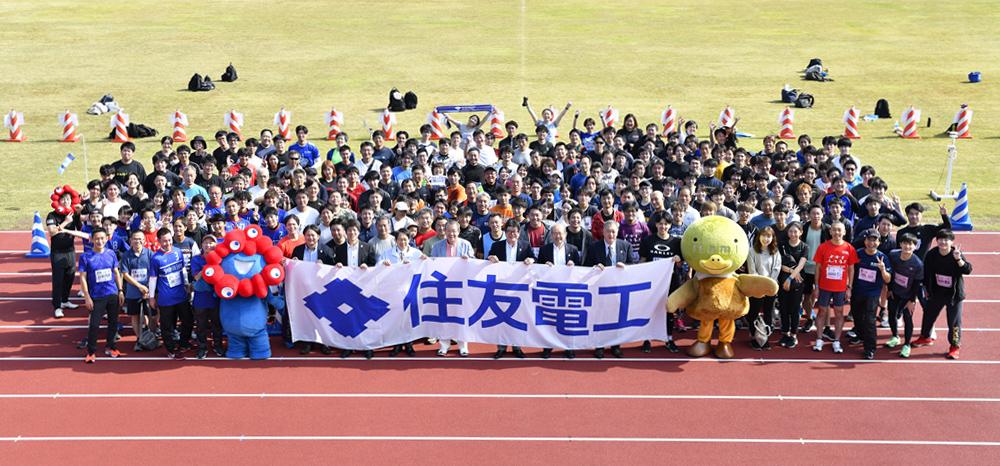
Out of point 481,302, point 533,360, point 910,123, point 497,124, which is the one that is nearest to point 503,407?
point 533,360

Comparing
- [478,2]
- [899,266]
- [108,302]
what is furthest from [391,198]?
[478,2]

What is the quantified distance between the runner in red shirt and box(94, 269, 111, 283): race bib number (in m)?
8.31

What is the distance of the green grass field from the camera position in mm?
26016

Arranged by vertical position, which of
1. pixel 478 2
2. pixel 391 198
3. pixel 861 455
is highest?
pixel 478 2

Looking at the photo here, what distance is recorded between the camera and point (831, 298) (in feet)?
41.4

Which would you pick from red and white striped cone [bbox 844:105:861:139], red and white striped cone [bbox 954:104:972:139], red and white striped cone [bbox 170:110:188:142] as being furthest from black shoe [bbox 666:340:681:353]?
red and white striped cone [bbox 170:110:188:142]

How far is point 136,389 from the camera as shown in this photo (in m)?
11.7

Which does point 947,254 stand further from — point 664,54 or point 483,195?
point 664,54

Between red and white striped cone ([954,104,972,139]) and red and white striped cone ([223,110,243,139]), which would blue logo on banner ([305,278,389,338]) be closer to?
red and white striped cone ([223,110,243,139])

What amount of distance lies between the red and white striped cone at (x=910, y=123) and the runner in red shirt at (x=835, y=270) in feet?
49.1

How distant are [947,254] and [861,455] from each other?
3196mm

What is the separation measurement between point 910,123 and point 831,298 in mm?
15240

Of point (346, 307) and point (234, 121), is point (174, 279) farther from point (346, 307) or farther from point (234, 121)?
point (234, 121)

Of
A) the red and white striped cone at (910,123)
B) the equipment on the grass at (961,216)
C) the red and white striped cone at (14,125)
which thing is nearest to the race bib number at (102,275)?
the equipment on the grass at (961,216)
